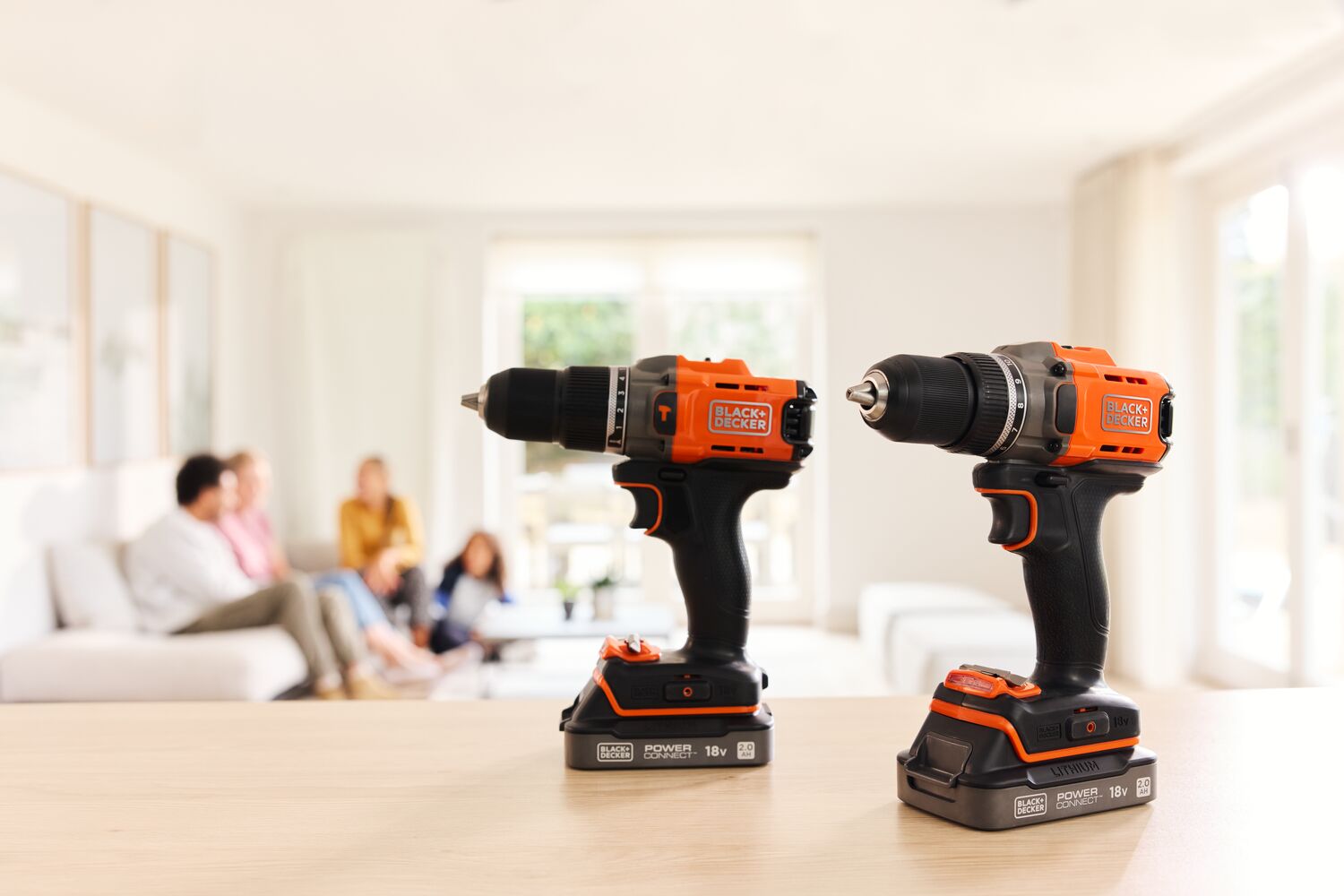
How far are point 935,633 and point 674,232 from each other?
9.76ft

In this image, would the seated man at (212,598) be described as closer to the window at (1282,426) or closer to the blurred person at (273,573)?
the blurred person at (273,573)

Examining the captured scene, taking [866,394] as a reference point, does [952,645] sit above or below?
below

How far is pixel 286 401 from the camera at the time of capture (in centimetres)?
604

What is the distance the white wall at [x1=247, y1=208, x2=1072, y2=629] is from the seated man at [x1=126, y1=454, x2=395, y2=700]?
1.85 metres

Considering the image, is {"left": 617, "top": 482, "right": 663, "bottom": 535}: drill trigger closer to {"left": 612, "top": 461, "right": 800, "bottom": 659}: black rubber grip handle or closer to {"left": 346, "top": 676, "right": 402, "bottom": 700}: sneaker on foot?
{"left": 612, "top": 461, "right": 800, "bottom": 659}: black rubber grip handle

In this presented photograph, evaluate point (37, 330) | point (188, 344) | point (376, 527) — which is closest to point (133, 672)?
point (37, 330)

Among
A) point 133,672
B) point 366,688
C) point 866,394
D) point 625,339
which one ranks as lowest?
point 366,688

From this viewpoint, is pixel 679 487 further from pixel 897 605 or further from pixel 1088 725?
pixel 897 605

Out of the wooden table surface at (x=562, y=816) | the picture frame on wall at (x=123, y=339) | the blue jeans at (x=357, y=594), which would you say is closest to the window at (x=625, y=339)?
the blue jeans at (x=357, y=594)

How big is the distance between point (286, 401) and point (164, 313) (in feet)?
3.94

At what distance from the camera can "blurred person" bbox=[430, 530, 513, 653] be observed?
457 cm

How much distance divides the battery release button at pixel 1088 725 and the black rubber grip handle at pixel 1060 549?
0.02 m

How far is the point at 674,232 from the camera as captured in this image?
6.07 m

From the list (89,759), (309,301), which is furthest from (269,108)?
(89,759)
